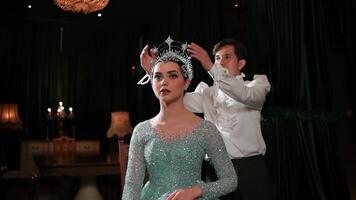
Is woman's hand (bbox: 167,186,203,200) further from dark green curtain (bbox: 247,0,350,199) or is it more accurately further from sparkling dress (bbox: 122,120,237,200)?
dark green curtain (bbox: 247,0,350,199)

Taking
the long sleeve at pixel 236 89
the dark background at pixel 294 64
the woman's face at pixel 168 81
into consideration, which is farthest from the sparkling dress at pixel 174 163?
the dark background at pixel 294 64

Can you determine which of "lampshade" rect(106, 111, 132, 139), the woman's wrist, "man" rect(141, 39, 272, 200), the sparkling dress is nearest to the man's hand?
"man" rect(141, 39, 272, 200)

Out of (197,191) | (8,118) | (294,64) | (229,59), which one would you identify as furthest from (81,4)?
(197,191)

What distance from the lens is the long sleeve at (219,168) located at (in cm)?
148

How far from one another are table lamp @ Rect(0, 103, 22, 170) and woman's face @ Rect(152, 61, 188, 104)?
492 cm

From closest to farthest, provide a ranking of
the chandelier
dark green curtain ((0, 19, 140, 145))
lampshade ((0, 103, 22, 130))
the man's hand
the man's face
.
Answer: the man's hand, the man's face, the chandelier, lampshade ((0, 103, 22, 130)), dark green curtain ((0, 19, 140, 145))

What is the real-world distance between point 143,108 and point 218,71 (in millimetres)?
5201

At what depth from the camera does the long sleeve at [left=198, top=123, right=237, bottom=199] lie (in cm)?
148

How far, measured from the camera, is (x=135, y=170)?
5.14 ft

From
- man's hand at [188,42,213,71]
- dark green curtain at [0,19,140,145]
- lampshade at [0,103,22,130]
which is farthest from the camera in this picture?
dark green curtain at [0,19,140,145]

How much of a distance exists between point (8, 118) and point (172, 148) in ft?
16.4

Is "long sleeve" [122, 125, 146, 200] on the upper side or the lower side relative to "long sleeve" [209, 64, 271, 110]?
lower

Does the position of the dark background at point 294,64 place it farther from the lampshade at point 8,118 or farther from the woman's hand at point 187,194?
the lampshade at point 8,118

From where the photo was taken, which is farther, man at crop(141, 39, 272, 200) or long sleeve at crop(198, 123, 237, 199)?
man at crop(141, 39, 272, 200)
